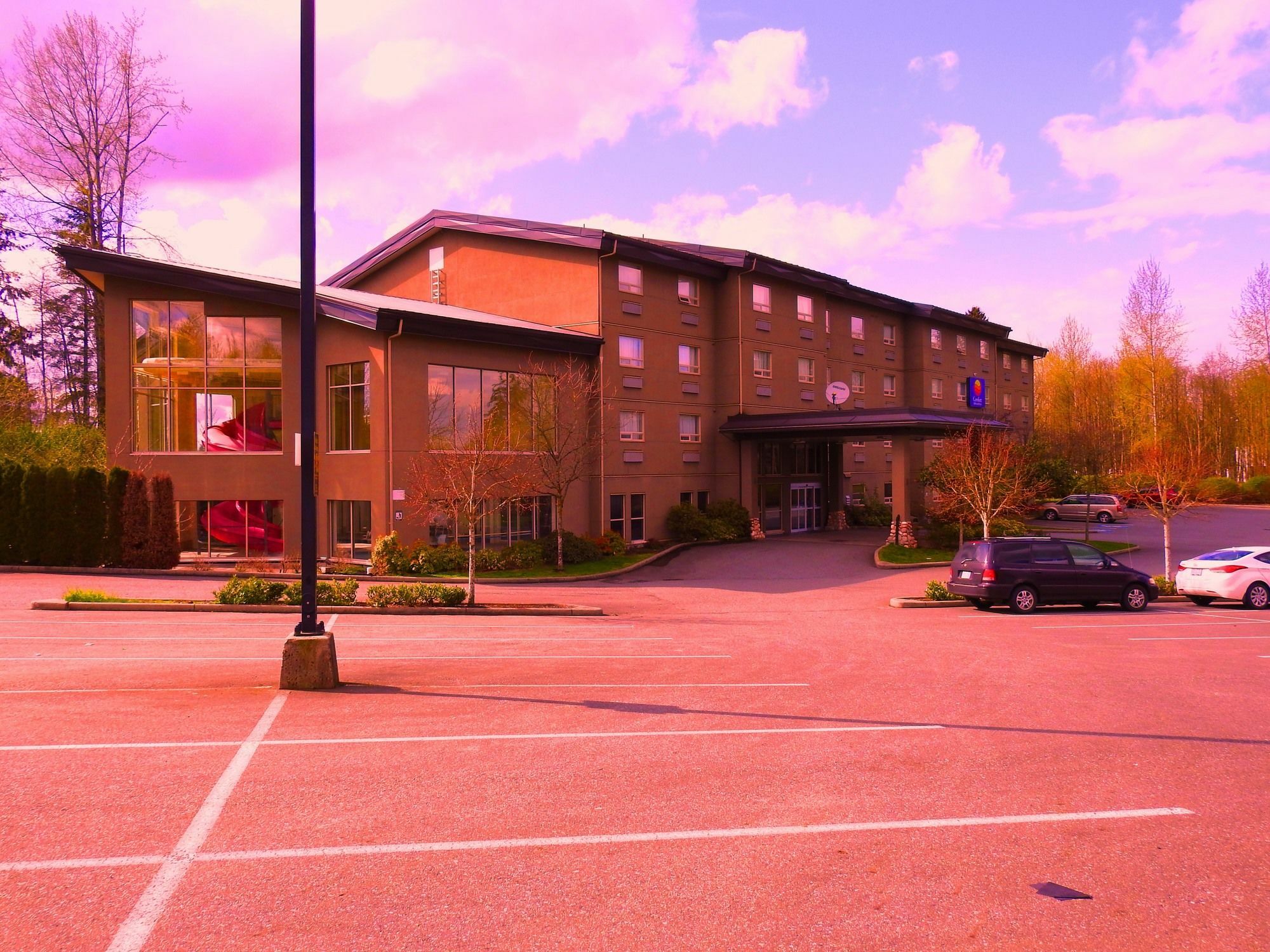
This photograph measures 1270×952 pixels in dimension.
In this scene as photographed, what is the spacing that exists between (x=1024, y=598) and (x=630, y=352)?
1904 centimetres

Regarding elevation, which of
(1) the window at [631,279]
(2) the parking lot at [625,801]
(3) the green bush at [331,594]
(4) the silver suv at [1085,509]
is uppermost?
(1) the window at [631,279]

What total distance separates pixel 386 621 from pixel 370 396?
41.2ft

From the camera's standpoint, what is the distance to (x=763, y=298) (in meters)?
41.1

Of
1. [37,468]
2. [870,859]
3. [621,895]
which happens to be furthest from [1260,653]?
[37,468]

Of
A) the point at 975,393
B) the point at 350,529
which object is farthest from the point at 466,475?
the point at 975,393

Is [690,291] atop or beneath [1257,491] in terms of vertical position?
atop

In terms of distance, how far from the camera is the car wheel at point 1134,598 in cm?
2228

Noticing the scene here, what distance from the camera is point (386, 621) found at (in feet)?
58.0

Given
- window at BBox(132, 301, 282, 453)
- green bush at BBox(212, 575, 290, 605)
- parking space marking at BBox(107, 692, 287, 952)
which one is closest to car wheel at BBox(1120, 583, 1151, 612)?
green bush at BBox(212, 575, 290, 605)

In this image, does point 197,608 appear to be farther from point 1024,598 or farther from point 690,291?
point 690,291

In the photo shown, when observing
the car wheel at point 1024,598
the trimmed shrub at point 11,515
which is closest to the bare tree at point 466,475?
the trimmed shrub at point 11,515

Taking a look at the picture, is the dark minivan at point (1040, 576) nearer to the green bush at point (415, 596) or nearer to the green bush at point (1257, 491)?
the green bush at point (415, 596)

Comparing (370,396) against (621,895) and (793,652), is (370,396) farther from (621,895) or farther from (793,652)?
(621,895)

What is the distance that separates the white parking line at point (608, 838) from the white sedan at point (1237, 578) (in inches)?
797
